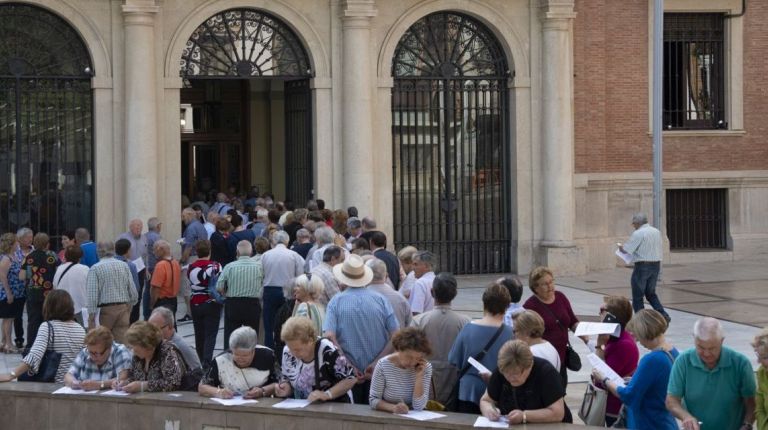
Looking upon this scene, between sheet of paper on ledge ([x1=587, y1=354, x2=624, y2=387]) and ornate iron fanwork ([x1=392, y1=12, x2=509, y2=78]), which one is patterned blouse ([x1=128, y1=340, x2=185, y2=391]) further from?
ornate iron fanwork ([x1=392, y1=12, x2=509, y2=78])

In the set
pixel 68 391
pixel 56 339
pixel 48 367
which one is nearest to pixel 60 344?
pixel 56 339

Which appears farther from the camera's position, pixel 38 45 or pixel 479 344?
pixel 38 45

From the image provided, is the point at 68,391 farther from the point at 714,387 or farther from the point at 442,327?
the point at 714,387

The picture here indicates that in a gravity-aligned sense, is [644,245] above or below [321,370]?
above

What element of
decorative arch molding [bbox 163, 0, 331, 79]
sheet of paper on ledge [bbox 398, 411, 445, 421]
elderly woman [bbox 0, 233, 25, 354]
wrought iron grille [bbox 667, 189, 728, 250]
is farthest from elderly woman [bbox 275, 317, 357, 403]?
wrought iron grille [bbox 667, 189, 728, 250]

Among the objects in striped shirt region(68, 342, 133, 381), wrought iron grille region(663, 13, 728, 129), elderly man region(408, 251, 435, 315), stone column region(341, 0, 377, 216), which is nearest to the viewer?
striped shirt region(68, 342, 133, 381)

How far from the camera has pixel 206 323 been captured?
14.4m

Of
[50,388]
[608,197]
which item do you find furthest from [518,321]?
[608,197]

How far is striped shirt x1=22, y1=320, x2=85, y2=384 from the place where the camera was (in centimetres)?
1059

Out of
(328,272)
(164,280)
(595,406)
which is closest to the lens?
(595,406)

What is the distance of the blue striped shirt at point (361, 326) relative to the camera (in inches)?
410

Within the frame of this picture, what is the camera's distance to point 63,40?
21.8 metres

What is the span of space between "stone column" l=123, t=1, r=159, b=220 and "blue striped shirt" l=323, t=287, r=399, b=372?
11.6 metres

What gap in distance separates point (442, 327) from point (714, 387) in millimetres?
2502
